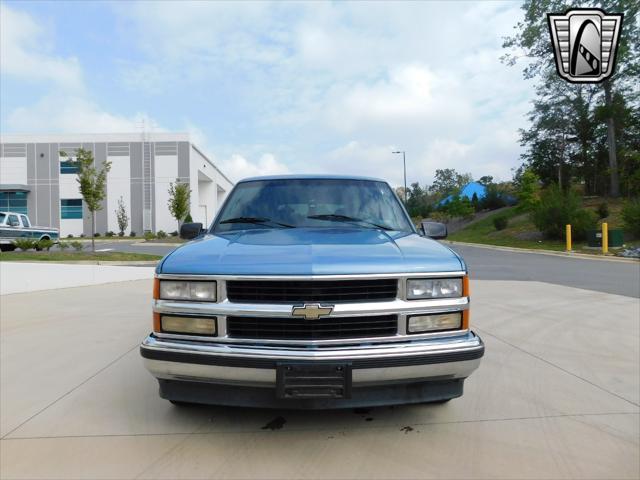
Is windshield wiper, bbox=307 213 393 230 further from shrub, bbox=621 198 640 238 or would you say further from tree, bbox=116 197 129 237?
tree, bbox=116 197 129 237

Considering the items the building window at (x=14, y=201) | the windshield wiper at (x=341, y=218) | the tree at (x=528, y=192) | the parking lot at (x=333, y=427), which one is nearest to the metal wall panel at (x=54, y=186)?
the building window at (x=14, y=201)

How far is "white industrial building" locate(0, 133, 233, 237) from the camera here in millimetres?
39875

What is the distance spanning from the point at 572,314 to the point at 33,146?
153ft

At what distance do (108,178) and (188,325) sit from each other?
1649 inches

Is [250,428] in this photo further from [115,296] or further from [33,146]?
[33,146]

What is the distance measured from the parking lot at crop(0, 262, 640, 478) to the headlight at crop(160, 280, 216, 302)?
0.91 meters

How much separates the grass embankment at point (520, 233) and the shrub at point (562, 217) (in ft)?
1.85

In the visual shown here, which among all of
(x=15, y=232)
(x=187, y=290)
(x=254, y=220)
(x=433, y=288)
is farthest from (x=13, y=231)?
(x=433, y=288)

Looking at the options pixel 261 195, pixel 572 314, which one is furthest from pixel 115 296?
pixel 572 314

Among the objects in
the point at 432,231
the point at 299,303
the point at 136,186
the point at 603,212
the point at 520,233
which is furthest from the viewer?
the point at 136,186

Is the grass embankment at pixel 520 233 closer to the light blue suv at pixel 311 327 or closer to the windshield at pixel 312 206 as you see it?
the windshield at pixel 312 206

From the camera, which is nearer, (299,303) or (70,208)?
(299,303)

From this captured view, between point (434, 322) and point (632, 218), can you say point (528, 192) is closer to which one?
point (632, 218)

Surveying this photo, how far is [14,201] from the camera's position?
4119 cm
